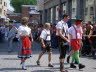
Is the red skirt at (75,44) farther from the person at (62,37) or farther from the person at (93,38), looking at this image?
the person at (93,38)

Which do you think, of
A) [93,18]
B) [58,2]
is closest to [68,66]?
[93,18]

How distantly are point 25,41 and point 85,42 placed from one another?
613 cm

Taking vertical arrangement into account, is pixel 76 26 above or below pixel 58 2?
below

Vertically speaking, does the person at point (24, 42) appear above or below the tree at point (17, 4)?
below

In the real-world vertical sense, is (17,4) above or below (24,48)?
above

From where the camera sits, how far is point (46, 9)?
48.2 meters

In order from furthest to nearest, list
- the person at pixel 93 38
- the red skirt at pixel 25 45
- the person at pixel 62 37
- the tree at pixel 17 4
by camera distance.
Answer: the tree at pixel 17 4
the person at pixel 93 38
the red skirt at pixel 25 45
the person at pixel 62 37

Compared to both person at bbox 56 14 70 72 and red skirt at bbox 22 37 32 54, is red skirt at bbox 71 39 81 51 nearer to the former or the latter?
person at bbox 56 14 70 72

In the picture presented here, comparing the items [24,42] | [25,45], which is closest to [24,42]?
[24,42]

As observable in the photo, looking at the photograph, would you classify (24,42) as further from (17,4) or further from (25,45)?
(17,4)

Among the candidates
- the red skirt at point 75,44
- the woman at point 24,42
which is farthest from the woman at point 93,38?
the woman at point 24,42

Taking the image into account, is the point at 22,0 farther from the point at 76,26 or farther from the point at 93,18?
the point at 76,26

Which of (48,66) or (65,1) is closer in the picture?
(48,66)

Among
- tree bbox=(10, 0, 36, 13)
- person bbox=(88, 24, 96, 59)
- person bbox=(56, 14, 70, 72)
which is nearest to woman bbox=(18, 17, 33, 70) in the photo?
person bbox=(56, 14, 70, 72)
